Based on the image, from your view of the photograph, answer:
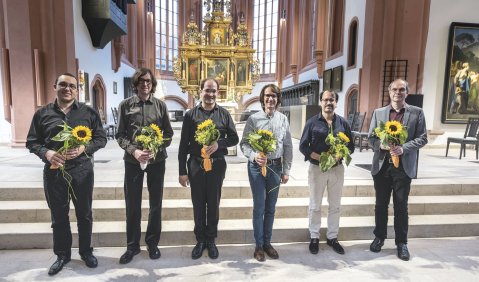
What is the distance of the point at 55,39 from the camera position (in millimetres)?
7176

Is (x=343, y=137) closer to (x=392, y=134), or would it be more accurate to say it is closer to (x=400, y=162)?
(x=392, y=134)

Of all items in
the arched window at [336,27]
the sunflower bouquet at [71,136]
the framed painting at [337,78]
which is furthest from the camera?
the arched window at [336,27]

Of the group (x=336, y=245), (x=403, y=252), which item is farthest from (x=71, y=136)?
(x=403, y=252)

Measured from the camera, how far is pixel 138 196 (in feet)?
9.12

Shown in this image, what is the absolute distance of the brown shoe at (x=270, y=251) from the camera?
298 centimetres

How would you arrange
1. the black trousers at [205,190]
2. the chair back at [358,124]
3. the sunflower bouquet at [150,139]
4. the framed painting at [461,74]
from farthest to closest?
1. the chair back at [358,124]
2. the framed painting at [461,74]
3. the black trousers at [205,190]
4. the sunflower bouquet at [150,139]

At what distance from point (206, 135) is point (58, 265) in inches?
68.1

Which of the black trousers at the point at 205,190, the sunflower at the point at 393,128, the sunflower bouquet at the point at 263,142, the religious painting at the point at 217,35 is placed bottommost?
the black trousers at the point at 205,190

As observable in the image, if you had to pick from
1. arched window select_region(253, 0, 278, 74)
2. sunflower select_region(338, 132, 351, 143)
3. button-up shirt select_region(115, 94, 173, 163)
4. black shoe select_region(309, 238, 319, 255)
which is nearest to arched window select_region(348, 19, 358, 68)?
sunflower select_region(338, 132, 351, 143)

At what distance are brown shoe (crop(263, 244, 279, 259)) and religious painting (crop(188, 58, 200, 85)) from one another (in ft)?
47.3

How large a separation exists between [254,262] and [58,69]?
6879 millimetres

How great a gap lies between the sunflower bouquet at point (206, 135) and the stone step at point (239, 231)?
42.7 inches

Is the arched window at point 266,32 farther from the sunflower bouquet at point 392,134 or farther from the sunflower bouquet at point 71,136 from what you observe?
the sunflower bouquet at point 71,136

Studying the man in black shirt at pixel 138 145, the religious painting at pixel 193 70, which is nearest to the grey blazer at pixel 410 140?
the man in black shirt at pixel 138 145
